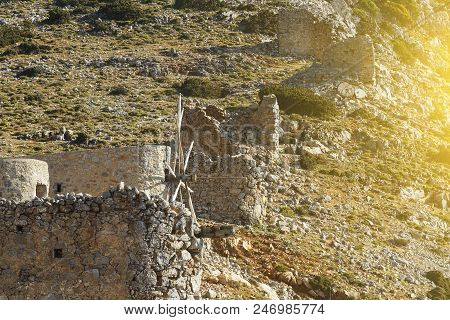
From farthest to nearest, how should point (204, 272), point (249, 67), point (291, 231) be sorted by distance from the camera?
point (249, 67), point (291, 231), point (204, 272)

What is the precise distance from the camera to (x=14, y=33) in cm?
7550

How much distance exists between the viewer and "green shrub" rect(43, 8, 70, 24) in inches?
3120

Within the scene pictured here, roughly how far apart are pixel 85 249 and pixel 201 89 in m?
38.4

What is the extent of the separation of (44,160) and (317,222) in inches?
533

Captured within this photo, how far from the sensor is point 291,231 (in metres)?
34.7

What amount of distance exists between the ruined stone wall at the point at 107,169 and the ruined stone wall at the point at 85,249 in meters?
3.46

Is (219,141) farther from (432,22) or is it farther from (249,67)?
(432,22)

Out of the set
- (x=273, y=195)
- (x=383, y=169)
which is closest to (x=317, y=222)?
(x=273, y=195)

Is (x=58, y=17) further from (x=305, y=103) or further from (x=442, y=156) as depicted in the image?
(x=442, y=156)

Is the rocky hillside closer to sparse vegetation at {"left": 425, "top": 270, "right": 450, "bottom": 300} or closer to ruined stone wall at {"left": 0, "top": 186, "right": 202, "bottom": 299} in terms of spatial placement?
sparse vegetation at {"left": 425, "top": 270, "right": 450, "bottom": 300}

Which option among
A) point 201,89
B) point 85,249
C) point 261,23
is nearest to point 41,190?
point 85,249

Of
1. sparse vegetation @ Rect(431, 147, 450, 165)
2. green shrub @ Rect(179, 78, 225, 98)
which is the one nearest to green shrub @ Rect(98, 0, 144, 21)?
green shrub @ Rect(179, 78, 225, 98)

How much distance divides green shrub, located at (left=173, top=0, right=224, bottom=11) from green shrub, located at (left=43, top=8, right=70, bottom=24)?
309 inches

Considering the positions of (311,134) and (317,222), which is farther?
(311,134)
